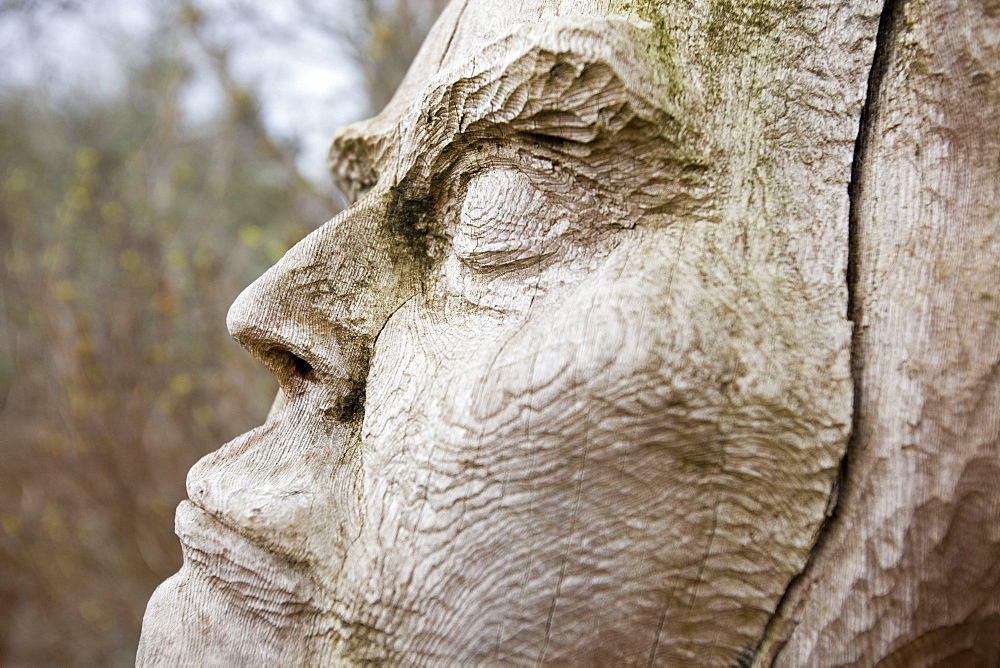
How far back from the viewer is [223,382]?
3.27 m

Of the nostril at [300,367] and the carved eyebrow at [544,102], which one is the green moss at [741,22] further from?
the nostril at [300,367]

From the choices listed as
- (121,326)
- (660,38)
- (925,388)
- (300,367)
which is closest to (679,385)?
(925,388)

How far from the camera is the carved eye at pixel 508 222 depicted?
2.85ft

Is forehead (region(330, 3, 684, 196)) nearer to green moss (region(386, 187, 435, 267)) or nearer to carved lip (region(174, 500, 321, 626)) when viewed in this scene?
green moss (region(386, 187, 435, 267))

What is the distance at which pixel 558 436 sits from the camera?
78 centimetres

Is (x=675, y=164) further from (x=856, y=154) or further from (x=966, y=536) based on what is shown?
(x=966, y=536)

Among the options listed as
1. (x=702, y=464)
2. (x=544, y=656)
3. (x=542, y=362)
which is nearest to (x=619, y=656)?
(x=544, y=656)

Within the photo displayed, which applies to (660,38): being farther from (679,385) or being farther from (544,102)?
(679,385)

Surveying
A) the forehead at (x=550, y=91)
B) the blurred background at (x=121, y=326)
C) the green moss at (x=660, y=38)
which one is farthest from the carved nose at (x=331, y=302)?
the blurred background at (x=121, y=326)

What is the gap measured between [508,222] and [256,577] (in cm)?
52

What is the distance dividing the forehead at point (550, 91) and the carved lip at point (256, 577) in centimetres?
51

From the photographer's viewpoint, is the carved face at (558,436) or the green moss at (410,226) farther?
the green moss at (410,226)

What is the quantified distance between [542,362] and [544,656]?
325 mm

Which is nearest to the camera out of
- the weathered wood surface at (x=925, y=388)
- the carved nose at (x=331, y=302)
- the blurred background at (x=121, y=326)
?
the weathered wood surface at (x=925, y=388)
